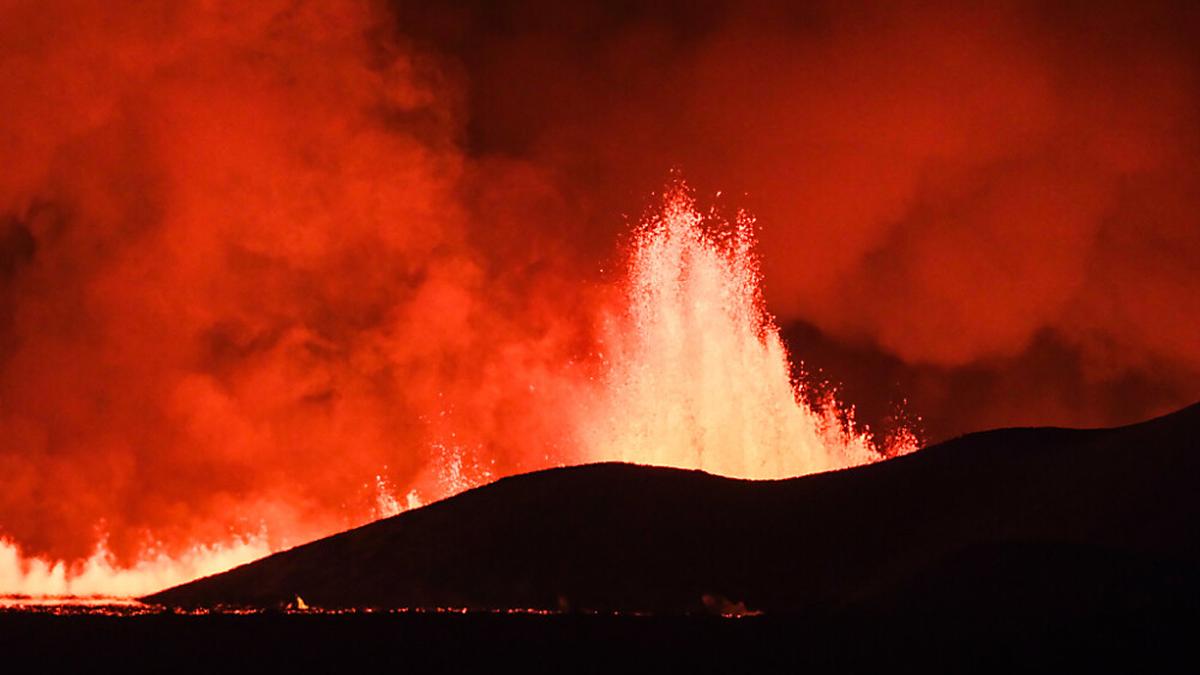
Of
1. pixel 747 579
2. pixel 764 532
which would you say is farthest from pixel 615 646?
pixel 764 532

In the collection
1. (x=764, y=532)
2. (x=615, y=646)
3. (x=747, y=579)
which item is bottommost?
(x=615, y=646)

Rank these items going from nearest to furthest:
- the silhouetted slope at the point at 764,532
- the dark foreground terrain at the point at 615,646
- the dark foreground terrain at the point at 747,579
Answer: the dark foreground terrain at the point at 615,646 < the dark foreground terrain at the point at 747,579 < the silhouetted slope at the point at 764,532

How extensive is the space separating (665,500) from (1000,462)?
11406 millimetres

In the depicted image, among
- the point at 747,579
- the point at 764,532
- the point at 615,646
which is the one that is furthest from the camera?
the point at 764,532

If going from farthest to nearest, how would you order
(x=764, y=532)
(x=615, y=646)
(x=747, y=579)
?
(x=764, y=532) → (x=747, y=579) → (x=615, y=646)

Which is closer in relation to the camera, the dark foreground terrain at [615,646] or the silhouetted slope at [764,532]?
the dark foreground terrain at [615,646]

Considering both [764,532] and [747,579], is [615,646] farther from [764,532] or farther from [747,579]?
[764,532]

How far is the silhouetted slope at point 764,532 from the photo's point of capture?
3158cm

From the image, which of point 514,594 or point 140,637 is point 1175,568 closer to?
point 514,594

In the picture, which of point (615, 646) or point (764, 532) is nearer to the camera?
point (615, 646)

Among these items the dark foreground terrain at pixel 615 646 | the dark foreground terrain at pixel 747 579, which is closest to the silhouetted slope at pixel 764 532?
the dark foreground terrain at pixel 747 579

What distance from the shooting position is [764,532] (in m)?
40.6

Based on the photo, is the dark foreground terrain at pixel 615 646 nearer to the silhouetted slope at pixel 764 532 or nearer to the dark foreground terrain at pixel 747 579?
the dark foreground terrain at pixel 747 579

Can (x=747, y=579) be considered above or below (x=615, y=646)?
above
